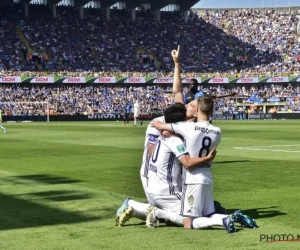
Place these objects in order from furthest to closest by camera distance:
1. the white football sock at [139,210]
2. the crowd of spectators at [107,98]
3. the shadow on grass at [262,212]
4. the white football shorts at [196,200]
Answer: the crowd of spectators at [107,98] → the shadow on grass at [262,212] → the white football sock at [139,210] → the white football shorts at [196,200]

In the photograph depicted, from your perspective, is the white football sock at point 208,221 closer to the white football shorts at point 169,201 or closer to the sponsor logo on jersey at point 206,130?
the white football shorts at point 169,201

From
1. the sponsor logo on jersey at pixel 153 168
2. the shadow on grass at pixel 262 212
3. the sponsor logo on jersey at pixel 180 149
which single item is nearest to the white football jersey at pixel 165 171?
the sponsor logo on jersey at pixel 153 168

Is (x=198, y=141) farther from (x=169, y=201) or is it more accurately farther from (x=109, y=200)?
(x=109, y=200)

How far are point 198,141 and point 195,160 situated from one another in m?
0.30

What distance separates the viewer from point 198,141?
30.3 ft

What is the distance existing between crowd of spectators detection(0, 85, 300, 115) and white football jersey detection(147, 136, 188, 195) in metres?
66.2

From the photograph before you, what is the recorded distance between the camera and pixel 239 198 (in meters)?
12.3

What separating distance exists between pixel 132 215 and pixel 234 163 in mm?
10445

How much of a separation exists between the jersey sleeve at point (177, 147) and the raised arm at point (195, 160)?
82 mm

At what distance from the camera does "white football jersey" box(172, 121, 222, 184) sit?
9211 millimetres

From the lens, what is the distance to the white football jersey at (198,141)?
9.21m

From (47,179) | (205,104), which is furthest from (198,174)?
(47,179)

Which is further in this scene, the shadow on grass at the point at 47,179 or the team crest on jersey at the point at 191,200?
the shadow on grass at the point at 47,179

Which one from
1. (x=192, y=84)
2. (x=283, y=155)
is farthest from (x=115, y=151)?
(x=192, y=84)
